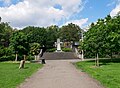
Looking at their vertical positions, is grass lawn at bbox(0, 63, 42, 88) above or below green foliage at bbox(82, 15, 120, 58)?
below

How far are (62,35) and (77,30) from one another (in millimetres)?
7896

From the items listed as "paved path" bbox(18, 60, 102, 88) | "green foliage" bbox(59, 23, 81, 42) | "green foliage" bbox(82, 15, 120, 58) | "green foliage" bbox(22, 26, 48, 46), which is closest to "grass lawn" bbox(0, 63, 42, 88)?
"paved path" bbox(18, 60, 102, 88)

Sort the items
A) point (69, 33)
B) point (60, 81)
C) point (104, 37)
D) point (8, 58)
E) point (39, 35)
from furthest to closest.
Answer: point (69, 33)
point (39, 35)
point (8, 58)
point (104, 37)
point (60, 81)

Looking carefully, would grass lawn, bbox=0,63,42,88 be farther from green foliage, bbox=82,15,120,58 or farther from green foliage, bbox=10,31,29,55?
green foliage, bbox=10,31,29,55

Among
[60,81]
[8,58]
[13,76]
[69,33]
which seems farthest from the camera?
[69,33]

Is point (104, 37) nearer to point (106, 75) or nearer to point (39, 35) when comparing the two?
point (106, 75)

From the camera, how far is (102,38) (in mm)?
34719

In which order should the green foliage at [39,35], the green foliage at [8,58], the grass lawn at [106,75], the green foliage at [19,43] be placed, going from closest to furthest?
the grass lawn at [106,75]
the green foliage at [19,43]
the green foliage at [8,58]
the green foliage at [39,35]

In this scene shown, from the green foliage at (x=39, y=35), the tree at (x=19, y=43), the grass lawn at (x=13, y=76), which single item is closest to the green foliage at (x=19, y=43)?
the tree at (x=19, y=43)

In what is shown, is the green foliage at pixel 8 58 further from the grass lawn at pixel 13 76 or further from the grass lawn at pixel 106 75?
the grass lawn at pixel 106 75

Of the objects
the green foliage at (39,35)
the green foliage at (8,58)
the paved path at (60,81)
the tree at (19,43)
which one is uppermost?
the green foliage at (39,35)

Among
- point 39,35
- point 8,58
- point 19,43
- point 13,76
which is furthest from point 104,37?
point 39,35

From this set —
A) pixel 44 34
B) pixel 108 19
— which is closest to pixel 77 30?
pixel 44 34

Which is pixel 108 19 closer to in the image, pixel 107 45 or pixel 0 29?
pixel 107 45
